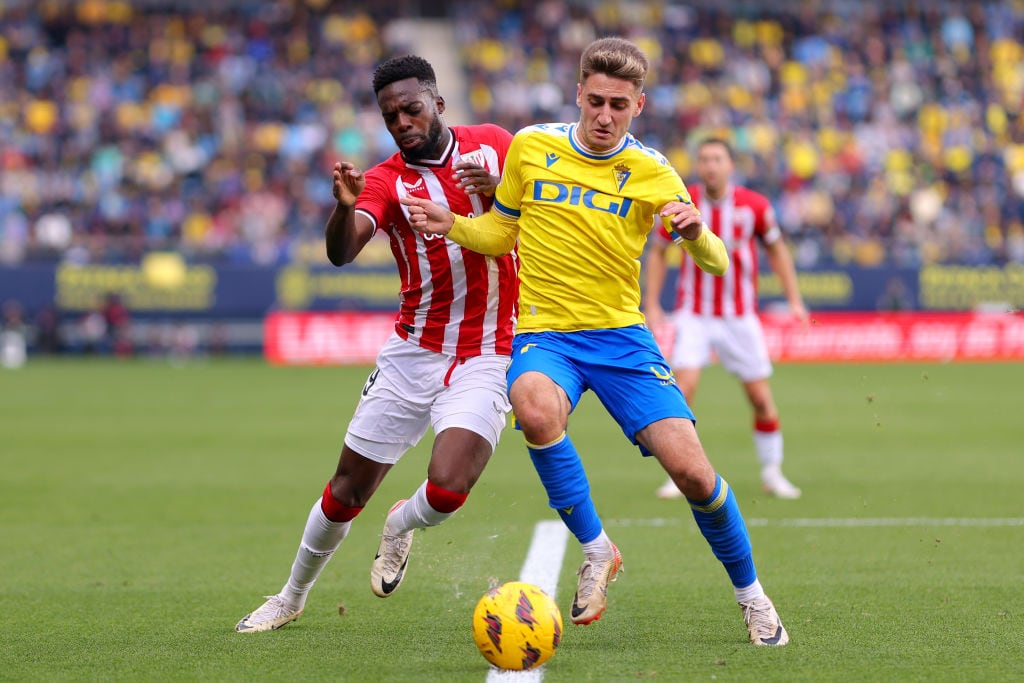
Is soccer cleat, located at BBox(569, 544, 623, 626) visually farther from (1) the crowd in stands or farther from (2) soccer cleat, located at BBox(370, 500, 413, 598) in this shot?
(1) the crowd in stands

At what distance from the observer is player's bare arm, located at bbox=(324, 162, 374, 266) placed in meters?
5.25

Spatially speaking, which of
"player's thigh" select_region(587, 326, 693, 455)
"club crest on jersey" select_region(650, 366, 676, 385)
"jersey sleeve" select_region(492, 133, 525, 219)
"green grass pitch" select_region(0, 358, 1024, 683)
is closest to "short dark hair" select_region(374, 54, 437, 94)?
"jersey sleeve" select_region(492, 133, 525, 219)

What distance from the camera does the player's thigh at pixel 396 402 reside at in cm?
566

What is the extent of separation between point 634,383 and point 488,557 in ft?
7.72

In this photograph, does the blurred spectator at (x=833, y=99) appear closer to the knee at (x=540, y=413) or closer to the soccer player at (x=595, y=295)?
the soccer player at (x=595, y=295)

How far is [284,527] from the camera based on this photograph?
849 cm

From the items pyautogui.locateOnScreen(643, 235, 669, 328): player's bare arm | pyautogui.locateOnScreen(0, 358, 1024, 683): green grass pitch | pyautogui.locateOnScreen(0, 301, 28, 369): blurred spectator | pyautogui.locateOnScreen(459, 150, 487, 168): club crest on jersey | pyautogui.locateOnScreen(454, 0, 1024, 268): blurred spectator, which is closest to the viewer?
pyautogui.locateOnScreen(0, 358, 1024, 683): green grass pitch

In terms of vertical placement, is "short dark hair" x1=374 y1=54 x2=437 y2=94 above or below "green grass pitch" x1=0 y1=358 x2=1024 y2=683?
above

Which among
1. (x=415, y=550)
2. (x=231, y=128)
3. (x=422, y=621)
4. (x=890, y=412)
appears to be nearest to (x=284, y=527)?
(x=415, y=550)

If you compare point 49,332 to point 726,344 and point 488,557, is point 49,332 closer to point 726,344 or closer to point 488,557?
point 726,344

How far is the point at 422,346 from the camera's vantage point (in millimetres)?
5812

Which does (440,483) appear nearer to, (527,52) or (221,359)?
(221,359)

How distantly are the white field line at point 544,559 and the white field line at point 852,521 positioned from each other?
1.58 ft

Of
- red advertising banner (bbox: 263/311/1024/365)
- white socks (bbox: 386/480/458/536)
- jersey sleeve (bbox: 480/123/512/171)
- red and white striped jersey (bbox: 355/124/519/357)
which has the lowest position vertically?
red advertising banner (bbox: 263/311/1024/365)
